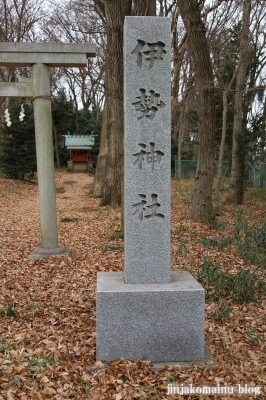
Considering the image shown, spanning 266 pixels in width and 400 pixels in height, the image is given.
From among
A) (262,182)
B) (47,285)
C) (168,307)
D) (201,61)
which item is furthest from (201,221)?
(262,182)

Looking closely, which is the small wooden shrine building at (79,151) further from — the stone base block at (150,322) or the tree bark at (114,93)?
the stone base block at (150,322)

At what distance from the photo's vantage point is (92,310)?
4723 mm

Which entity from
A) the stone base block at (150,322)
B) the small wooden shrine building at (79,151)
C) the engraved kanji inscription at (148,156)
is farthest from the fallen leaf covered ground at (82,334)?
the small wooden shrine building at (79,151)

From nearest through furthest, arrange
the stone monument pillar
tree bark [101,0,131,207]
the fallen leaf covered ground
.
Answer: the fallen leaf covered ground → the stone monument pillar → tree bark [101,0,131,207]

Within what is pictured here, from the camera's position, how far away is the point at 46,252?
702 cm

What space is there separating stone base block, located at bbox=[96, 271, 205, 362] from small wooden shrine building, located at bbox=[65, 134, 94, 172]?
26.1 m

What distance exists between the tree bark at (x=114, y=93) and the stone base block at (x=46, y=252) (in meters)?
4.06

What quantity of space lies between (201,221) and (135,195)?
6078 mm

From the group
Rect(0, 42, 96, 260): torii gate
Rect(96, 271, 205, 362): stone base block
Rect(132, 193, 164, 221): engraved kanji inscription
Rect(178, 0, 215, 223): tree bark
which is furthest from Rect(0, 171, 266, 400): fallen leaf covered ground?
Rect(132, 193, 164, 221): engraved kanji inscription

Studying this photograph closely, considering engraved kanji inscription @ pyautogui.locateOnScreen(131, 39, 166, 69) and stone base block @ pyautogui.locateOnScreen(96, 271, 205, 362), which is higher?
engraved kanji inscription @ pyautogui.locateOnScreen(131, 39, 166, 69)

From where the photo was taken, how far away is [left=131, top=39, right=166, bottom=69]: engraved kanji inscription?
3.47m

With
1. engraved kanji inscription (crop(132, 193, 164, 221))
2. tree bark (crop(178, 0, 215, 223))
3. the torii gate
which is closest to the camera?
engraved kanji inscription (crop(132, 193, 164, 221))

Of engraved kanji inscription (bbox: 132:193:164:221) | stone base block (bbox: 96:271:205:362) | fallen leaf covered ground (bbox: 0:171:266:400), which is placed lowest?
fallen leaf covered ground (bbox: 0:171:266:400)

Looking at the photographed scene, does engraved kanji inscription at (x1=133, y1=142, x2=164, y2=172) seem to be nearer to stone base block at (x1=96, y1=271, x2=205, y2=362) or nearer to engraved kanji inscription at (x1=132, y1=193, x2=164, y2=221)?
engraved kanji inscription at (x1=132, y1=193, x2=164, y2=221)
